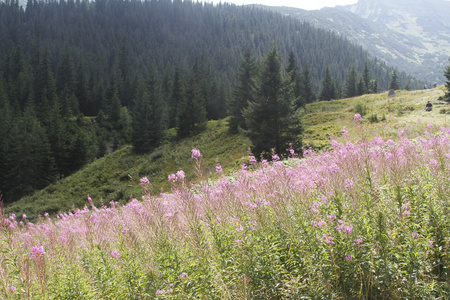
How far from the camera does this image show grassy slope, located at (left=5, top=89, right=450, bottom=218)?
21797mm

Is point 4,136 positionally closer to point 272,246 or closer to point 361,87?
point 272,246

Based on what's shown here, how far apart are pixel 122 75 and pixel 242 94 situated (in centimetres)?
7318

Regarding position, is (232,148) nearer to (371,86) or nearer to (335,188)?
(335,188)

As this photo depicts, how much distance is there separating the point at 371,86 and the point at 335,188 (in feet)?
300

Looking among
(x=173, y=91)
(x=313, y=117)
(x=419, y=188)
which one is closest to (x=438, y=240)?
(x=419, y=188)

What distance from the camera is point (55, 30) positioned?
13775 cm

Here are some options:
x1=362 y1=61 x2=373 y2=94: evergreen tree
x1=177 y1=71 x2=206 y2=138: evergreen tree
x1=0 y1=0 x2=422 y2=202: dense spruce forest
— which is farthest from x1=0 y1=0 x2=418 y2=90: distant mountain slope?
x1=177 y1=71 x2=206 y2=138: evergreen tree

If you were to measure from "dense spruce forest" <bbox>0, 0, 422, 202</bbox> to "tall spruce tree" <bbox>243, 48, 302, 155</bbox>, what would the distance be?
68 cm

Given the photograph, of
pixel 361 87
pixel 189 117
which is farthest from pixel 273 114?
pixel 361 87

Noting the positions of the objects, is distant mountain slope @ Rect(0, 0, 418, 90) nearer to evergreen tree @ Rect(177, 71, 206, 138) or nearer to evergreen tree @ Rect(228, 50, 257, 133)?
evergreen tree @ Rect(177, 71, 206, 138)

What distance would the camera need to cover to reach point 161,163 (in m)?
28.2

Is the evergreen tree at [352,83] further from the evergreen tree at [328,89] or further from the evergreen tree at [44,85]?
the evergreen tree at [44,85]

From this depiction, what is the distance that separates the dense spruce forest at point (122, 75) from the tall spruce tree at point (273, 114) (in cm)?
68

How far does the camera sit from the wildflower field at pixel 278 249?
290 cm
